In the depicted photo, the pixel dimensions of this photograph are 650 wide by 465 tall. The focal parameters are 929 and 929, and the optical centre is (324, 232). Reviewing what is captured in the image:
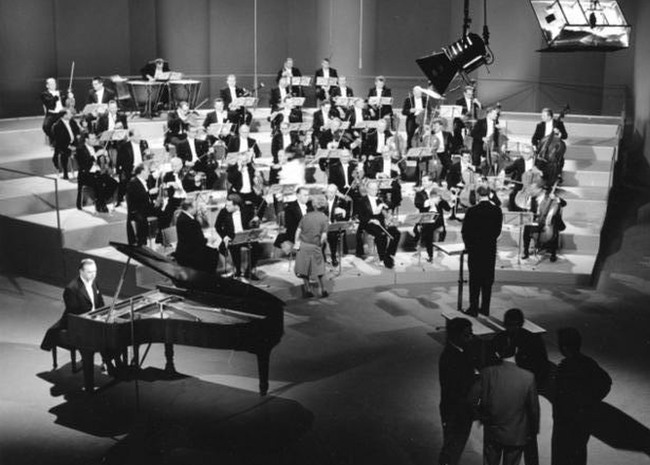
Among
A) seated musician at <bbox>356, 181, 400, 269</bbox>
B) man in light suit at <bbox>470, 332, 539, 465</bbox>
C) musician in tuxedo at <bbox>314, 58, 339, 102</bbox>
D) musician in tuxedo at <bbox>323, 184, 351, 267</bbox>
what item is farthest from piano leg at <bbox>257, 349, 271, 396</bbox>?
musician in tuxedo at <bbox>314, 58, 339, 102</bbox>

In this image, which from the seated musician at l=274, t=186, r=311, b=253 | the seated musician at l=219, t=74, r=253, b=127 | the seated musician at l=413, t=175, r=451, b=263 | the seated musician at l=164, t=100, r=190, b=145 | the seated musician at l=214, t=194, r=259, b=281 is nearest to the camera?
the seated musician at l=214, t=194, r=259, b=281

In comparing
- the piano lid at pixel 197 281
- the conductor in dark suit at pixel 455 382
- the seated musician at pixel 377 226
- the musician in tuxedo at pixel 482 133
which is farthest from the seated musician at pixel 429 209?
the conductor in dark suit at pixel 455 382

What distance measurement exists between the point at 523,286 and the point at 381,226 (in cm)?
197

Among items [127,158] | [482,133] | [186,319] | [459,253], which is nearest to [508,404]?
[186,319]

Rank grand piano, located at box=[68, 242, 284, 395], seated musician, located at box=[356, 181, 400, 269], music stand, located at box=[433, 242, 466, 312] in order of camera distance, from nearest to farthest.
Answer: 1. grand piano, located at box=[68, 242, 284, 395]
2. music stand, located at box=[433, 242, 466, 312]
3. seated musician, located at box=[356, 181, 400, 269]

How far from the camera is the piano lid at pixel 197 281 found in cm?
778

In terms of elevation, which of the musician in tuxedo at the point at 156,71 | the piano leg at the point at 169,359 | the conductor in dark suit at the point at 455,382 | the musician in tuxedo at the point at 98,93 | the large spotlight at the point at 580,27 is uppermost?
the large spotlight at the point at 580,27

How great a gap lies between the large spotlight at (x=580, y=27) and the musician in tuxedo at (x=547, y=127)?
2585 mm

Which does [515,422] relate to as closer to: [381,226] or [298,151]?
[381,226]

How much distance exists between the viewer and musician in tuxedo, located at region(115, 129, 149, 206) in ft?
40.6

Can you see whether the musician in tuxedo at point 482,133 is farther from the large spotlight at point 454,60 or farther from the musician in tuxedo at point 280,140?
the large spotlight at point 454,60

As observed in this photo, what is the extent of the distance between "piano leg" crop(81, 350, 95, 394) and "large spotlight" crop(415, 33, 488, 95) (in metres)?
5.19

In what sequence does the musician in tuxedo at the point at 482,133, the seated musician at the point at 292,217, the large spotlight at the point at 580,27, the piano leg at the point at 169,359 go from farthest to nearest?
the musician in tuxedo at the point at 482,133, the seated musician at the point at 292,217, the large spotlight at the point at 580,27, the piano leg at the point at 169,359

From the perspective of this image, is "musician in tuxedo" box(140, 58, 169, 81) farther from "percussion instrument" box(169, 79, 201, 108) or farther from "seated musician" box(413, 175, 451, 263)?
"seated musician" box(413, 175, 451, 263)
